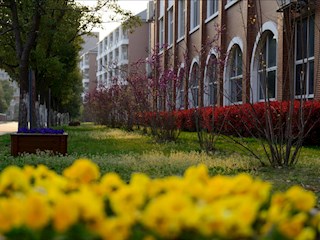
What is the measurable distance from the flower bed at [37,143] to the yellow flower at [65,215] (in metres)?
9.99

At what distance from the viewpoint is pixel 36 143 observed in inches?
451

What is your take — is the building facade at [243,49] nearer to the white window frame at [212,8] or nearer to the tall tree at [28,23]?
the white window frame at [212,8]

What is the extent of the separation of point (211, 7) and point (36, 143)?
1792cm

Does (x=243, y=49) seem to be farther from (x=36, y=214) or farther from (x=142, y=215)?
(x=36, y=214)

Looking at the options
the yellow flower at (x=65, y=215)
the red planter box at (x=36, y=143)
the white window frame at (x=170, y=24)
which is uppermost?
the white window frame at (x=170, y=24)

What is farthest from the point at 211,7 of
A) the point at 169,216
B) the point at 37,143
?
the point at 169,216

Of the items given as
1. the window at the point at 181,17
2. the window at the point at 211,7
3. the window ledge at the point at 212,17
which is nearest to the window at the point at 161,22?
the window at the point at 181,17

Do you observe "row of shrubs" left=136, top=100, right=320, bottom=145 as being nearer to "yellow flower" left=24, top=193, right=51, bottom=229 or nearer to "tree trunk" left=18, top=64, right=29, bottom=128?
"tree trunk" left=18, top=64, right=29, bottom=128

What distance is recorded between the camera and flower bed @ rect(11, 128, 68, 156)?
1134cm

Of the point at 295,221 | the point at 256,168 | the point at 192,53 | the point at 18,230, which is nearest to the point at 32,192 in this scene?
the point at 18,230

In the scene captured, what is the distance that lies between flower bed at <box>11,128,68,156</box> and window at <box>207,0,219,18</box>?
16927 millimetres

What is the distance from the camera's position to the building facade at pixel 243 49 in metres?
12.6

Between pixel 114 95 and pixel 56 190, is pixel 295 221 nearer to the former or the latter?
pixel 56 190

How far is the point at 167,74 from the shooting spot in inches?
677
